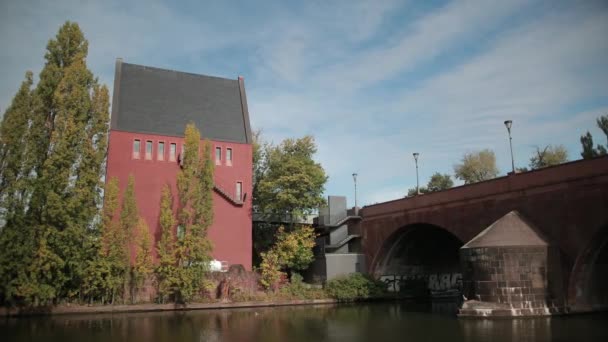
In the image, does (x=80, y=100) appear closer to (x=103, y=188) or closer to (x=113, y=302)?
(x=103, y=188)

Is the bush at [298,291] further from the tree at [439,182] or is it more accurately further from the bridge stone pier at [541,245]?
the tree at [439,182]

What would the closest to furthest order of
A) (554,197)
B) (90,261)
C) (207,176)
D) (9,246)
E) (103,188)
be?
(554,197) → (9,246) → (90,261) → (103,188) → (207,176)

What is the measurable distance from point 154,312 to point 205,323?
7782 millimetres

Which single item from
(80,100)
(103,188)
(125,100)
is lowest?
(103,188)

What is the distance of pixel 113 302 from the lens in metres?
28.7

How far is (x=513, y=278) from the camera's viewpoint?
21953mm

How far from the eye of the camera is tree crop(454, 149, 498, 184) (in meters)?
59.1

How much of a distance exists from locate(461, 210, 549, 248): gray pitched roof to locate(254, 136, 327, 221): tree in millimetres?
16972

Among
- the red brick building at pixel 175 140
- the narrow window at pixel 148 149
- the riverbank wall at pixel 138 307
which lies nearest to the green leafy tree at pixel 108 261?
the riverbank wall at pixel 138 307

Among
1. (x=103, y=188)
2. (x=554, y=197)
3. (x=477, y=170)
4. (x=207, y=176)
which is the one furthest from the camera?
(x=477, y=170)

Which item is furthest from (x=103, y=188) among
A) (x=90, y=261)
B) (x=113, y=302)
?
(x=113, y=302)

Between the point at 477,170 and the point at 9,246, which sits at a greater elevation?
the point at 477,170

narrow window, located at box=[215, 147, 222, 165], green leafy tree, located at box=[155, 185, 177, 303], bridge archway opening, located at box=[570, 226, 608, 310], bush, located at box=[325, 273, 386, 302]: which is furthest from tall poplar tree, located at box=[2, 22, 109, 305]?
bridge archway opening, located at box=[570, 226, 608, 310]

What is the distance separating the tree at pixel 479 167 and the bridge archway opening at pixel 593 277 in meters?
36.4
